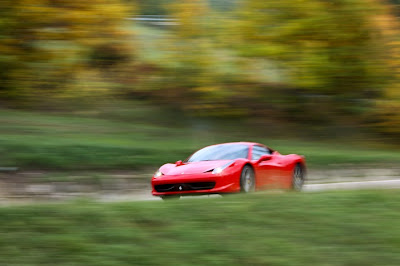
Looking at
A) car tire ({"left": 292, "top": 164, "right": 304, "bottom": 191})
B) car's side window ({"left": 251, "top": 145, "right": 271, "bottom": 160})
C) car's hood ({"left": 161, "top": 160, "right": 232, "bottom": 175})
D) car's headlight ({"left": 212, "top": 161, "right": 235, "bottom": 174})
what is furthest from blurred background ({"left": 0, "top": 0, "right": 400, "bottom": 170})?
car's headlight ({"left": 212, "top": 161, "right": 235, "bottom": 174})

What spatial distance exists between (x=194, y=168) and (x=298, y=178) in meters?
3.70

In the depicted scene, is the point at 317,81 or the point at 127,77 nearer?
the point at 317,81

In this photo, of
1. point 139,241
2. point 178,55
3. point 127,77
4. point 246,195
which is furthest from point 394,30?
point 139,241

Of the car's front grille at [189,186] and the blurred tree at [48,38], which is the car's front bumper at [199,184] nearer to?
the car's front grille at [189,186]

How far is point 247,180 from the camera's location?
12.6 metres

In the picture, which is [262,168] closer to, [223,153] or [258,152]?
[258,152]

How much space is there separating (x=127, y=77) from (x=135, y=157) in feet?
36.8

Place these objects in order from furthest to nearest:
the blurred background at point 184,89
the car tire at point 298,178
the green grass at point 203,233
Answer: the blurred background at point 184,89
the car tire at point 298,178
the green grass at point 203,233

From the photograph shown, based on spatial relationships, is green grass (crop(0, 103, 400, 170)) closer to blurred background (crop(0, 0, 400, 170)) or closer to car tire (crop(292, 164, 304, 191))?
blurred background (crop(0, 0, 400, 170))

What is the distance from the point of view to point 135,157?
19.0 metres

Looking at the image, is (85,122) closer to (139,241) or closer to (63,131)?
(63,131)

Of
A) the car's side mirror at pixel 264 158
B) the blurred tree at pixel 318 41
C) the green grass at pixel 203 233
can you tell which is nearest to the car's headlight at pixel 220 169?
the car's side mirror at pixel 264 158

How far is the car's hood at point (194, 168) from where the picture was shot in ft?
39.8

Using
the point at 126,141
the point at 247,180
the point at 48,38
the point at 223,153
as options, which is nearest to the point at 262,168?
the point at 247,180
